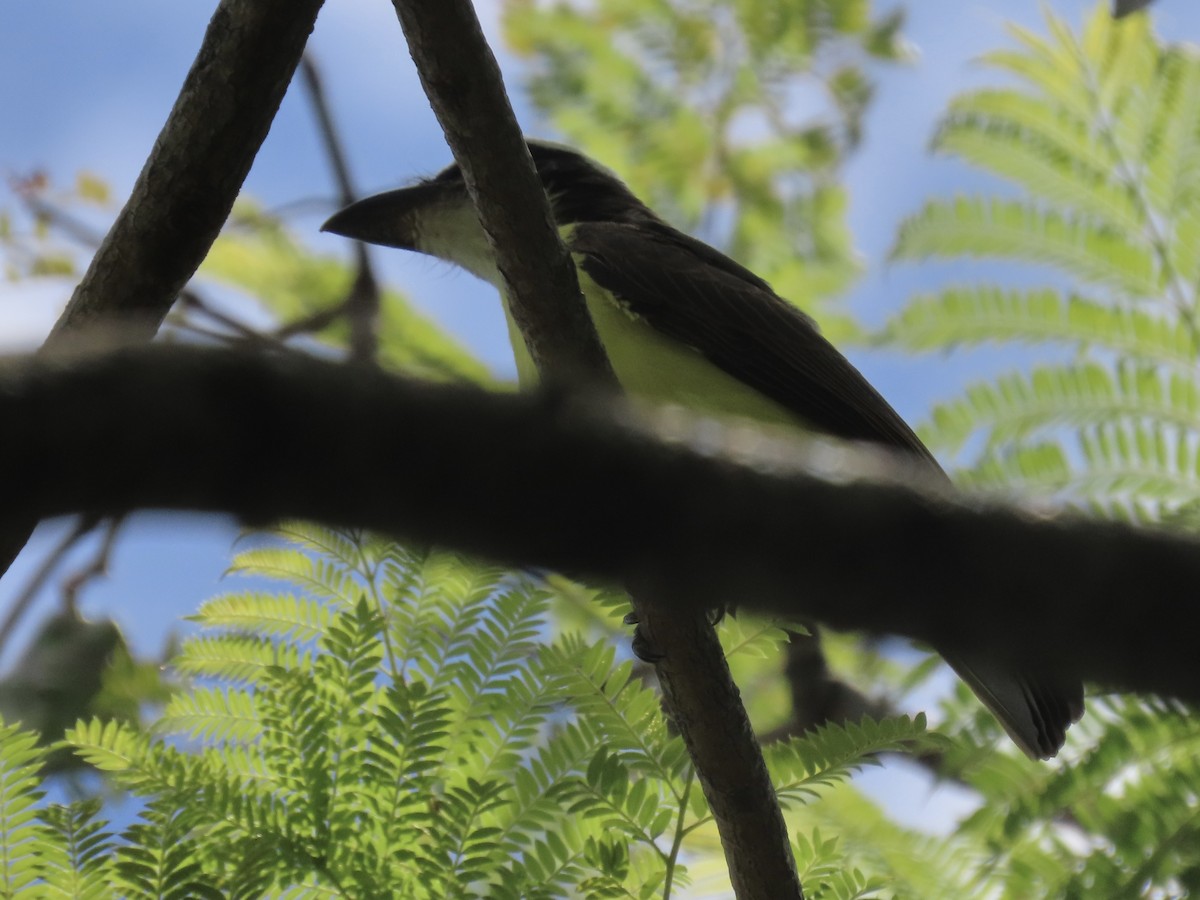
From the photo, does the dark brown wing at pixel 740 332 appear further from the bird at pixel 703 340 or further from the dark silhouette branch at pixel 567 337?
the dark silhouette branch at pixel 567 337

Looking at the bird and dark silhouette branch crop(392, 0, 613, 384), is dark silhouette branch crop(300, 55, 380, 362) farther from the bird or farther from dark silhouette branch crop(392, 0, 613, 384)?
dark silhouette branch crop(392, 0, 613, 384)

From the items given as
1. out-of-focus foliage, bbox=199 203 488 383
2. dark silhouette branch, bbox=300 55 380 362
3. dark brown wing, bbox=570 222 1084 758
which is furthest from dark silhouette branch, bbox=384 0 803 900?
out-of-focus foliage, bbox=199 203 488 383

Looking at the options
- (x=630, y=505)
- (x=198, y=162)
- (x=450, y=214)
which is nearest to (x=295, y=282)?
Result: (x=450, y=214)

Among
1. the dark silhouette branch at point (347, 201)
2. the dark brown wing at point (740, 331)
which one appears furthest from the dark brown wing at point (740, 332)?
the dark silhouette branch at point (347, 201)

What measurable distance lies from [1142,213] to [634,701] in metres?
3.39

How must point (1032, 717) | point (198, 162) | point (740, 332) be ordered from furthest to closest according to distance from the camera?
point (740, 332) → point (1032, 717) → point (198, 162)

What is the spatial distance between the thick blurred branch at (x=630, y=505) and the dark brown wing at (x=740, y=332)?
Answer: 321cm

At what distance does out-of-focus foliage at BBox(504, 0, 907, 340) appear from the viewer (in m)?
6.97

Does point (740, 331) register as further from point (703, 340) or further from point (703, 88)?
point (703, 88)

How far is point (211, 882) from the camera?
239 cm

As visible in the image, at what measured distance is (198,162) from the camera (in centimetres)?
293

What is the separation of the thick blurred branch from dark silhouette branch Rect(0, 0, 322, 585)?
2056mm

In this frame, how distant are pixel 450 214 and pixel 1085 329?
2.21m

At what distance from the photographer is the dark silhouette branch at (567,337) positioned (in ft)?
8.43
